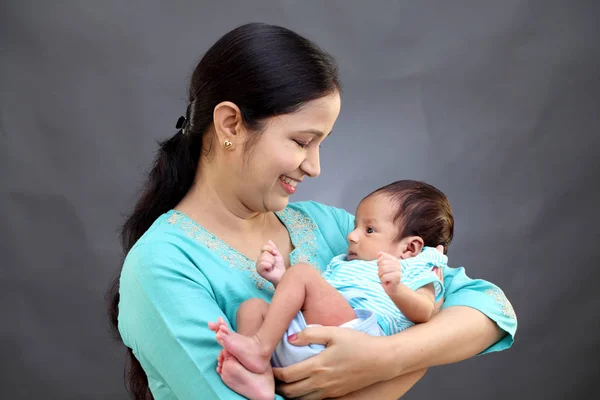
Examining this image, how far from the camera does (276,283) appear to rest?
202 centimetres

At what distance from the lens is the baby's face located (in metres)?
2.22

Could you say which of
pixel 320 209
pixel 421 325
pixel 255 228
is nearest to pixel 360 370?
pixel 421 325

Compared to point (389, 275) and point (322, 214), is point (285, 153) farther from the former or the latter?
point (322, 214)

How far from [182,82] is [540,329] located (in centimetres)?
192

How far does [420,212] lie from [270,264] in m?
0.51

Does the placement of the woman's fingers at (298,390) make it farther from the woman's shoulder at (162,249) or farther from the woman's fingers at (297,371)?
the woman's shoulder at (162,249)

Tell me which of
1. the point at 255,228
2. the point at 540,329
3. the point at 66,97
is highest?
the point at 66,97

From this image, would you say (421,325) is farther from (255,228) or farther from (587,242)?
(587,242)

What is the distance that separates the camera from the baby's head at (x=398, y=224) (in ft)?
7.34

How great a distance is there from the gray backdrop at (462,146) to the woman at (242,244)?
1.00 meters

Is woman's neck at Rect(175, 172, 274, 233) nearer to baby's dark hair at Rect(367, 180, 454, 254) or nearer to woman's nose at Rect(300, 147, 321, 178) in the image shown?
woman's nose at Rect(300, 147, 321, 178)

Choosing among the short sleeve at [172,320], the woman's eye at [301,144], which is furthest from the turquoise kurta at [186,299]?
the woman's eye at [301,144]

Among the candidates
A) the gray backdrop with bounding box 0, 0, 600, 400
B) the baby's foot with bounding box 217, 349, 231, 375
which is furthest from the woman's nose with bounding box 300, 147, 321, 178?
the gray backdrop with bounding box 0, 0, 600, 400

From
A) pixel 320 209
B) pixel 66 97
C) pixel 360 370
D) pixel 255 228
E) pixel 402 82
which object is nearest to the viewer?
pixel 360 370
